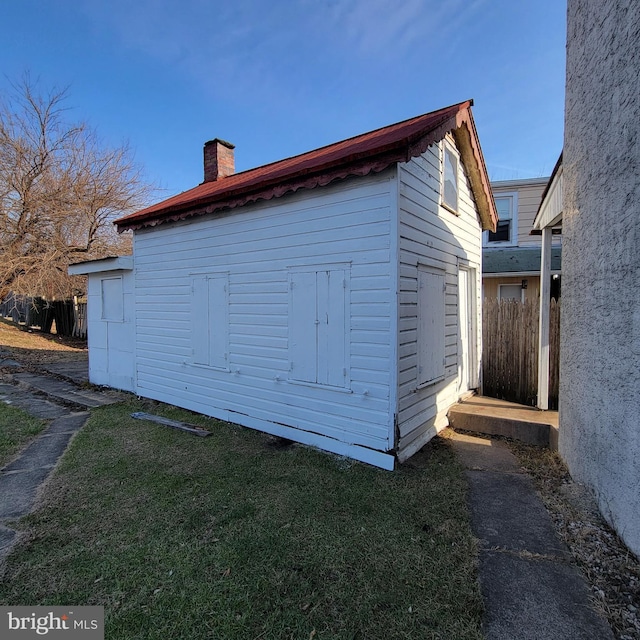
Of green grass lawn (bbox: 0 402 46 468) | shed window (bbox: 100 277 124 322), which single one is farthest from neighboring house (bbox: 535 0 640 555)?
shed window (bbox: 100 277 124 322)

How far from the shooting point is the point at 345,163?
4.20 m

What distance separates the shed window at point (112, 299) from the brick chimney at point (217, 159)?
134 inches

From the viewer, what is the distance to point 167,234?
6781mm

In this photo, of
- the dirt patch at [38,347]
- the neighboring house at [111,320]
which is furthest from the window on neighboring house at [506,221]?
the dirt patch at [38,347]

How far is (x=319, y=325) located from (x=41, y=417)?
17.1 feet

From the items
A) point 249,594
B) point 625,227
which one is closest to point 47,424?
point 249,594

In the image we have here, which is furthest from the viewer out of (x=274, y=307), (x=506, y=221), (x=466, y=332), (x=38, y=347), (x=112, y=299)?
(x=38, y=347)

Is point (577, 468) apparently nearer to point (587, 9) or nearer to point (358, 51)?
point (587, 9)

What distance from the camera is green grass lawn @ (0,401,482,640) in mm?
2184

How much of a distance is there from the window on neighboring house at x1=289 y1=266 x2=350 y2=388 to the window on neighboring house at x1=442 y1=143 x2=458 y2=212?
238 cm

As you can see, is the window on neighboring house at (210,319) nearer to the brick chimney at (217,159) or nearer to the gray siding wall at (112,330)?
the gray siding wall at (112,330)

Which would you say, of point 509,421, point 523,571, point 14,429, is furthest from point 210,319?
point 523,571

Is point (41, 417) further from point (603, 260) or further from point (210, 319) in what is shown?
point (603, 260)

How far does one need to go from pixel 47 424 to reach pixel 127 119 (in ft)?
37.0
